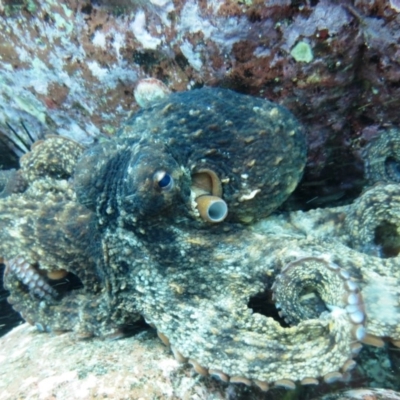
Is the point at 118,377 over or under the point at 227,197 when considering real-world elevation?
under

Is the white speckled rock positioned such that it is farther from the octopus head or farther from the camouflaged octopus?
the octopus head

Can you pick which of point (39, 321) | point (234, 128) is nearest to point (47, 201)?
point (39, 321)

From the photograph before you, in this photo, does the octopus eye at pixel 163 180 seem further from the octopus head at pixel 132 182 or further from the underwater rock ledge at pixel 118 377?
the underwater rock ledge at pixel 118 377

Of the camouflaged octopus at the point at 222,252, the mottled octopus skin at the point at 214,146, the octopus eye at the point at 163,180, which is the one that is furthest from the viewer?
the mottled octopus skin at the point at 214,146

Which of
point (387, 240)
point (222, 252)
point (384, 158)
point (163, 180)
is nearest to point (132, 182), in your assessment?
point (163, 180)

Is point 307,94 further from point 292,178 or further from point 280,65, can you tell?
point 292,178

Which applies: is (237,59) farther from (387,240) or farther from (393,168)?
(387,240)

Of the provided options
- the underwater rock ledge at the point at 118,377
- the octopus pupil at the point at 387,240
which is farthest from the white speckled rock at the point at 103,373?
the octopus pupil at the point at 387,240

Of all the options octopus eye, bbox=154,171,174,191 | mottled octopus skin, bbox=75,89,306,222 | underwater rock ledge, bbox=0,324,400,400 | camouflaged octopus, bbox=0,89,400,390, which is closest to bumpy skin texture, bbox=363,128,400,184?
camouflaged octopus, bbox=0,89,400,390
